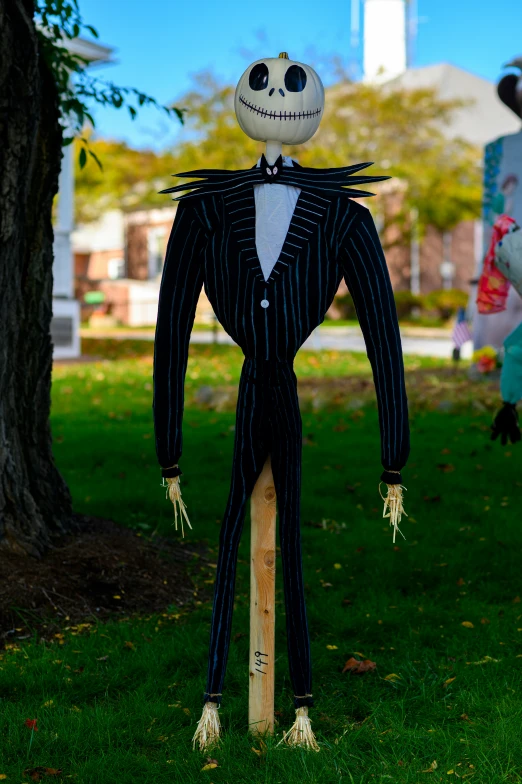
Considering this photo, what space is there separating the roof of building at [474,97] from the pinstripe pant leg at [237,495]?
3595 cm

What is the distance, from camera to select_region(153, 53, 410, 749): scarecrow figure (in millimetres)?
2863

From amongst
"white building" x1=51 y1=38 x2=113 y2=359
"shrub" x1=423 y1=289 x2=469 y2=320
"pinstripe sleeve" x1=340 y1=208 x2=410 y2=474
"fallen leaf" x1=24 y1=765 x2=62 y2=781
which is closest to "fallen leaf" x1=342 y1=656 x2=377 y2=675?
"pinstripe sleeve" x1=340 y1=208 x2=410 y2=474

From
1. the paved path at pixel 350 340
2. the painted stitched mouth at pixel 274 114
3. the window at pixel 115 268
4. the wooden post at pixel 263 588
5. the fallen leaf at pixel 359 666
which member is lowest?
the fallen leaf at pixel 359 666

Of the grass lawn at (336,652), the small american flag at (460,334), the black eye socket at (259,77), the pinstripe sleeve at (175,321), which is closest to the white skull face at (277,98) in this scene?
the black eye socket at (259,77)

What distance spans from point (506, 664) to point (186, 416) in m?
6.49

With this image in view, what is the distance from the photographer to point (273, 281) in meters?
2.85

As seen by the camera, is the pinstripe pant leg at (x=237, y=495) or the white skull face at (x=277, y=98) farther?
the pinstripe pant leg at (x=237, y=495)

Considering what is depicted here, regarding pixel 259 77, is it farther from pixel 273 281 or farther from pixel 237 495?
pixel 237 495

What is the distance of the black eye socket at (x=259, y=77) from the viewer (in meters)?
2.85

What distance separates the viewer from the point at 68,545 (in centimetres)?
470

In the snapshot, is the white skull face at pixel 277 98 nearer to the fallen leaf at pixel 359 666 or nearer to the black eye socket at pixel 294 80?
the black eye socket at pixel 294 80

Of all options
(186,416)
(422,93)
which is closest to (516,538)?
(186,416)

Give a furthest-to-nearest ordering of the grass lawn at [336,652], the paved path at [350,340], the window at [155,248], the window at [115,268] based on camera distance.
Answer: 1. the window at [115,268]
2. the window at [155,248]
3. the paved path at [350,340]
4. the grass lawn at [336,652]

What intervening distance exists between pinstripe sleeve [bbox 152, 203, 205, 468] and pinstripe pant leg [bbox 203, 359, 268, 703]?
0.70 feet
